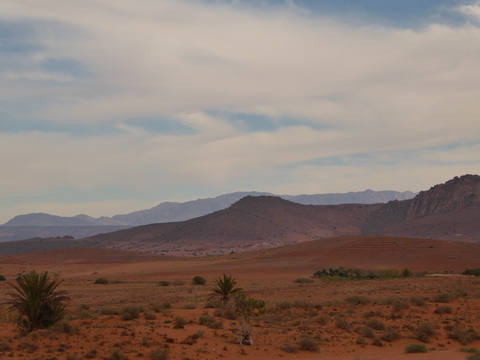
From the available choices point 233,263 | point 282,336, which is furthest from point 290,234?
point 282,336

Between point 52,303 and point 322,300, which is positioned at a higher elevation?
point 52,303

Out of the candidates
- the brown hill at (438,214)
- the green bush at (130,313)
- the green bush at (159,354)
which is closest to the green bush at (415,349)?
the green bush at (159,354)

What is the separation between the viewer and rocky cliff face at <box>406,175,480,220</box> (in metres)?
128

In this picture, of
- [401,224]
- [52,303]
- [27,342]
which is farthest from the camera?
[401,224]

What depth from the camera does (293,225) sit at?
148 m

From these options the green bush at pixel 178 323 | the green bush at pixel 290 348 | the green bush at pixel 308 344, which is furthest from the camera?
the green bush at pixel 178 323

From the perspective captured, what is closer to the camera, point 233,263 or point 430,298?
point 430,298

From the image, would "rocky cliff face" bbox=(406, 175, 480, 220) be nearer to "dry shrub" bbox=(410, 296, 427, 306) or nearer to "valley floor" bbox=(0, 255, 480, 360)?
"valley floor" bbox=(0, 255, 480, 360)

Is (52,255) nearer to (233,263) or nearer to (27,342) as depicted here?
(233,263)

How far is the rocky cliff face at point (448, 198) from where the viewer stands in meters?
128

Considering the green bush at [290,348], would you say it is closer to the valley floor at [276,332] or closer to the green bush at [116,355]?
the valley floor at [276,332]

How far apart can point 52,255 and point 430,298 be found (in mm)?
83813

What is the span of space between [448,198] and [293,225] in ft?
137

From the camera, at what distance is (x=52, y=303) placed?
57.2 ft
